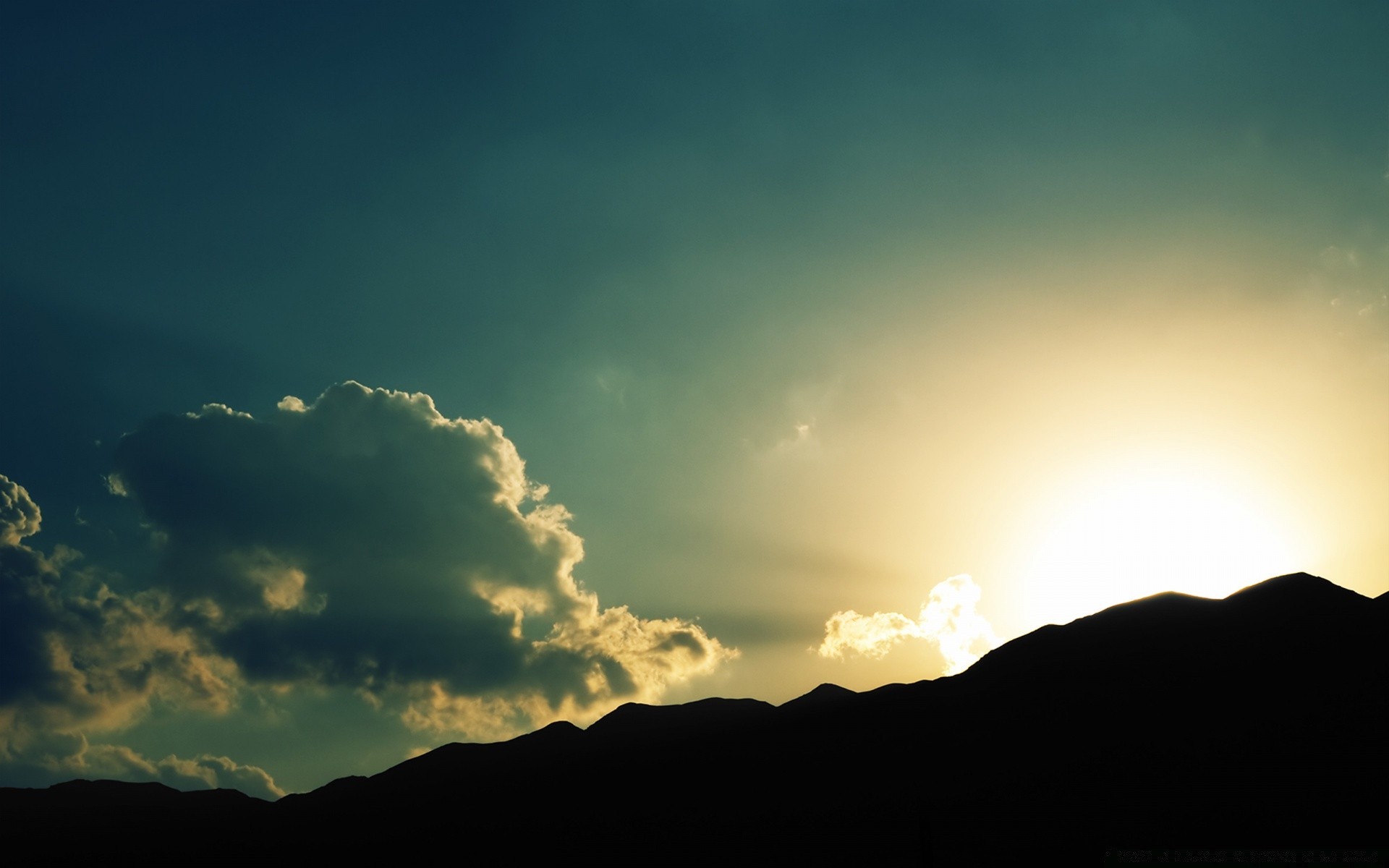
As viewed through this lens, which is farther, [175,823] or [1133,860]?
[175,823]

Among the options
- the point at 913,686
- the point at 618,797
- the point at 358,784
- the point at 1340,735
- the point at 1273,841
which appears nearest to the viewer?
the point at 1273,841

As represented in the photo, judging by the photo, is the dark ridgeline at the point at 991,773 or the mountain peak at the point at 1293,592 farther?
the mountain peak at the point at 1293,592

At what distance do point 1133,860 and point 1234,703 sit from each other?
64839mm

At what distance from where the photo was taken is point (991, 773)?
3930 inches

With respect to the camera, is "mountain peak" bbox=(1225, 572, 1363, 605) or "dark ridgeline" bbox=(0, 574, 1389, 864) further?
"mountain peak" bbox=(1225, 572, 1363, 605)

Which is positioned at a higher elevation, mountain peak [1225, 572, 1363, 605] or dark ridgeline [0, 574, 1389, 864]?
mountain peak [1225, 572, 1363, 605]

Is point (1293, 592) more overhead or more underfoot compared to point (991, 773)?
more overhead

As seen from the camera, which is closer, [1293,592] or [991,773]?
[991,773]

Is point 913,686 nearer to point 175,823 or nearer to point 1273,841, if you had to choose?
point 1273,841

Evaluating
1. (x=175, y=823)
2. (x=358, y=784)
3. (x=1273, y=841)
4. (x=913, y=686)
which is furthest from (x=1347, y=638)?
(x=175, y=823)

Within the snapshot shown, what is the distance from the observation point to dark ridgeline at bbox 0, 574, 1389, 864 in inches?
3391

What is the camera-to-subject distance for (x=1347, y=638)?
10350cm

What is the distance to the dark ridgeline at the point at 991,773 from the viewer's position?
86125mm

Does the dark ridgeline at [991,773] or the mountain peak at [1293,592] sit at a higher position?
the mountain peak at [1293,592]
